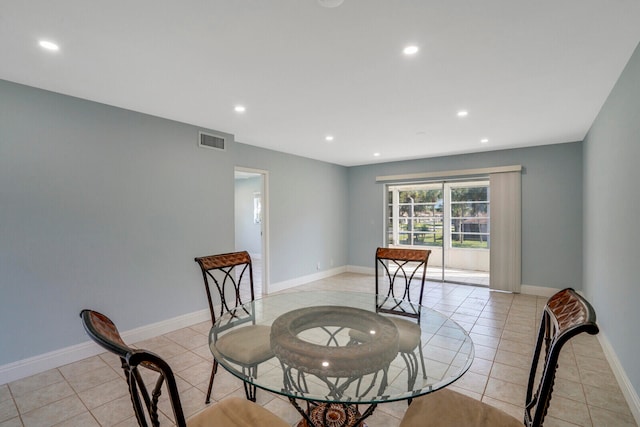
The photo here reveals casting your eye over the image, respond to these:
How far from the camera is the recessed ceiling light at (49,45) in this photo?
75.3 inches

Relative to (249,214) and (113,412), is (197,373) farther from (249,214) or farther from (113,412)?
(249,214)

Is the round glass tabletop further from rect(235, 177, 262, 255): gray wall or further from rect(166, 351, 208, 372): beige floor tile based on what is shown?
rect(235, 177, 262, 255): gray wall

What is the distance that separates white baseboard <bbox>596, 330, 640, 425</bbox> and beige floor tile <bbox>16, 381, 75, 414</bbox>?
3.96 m

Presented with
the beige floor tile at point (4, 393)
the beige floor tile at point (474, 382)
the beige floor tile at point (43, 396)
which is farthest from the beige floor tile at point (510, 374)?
the beige floor tile at point (4, 393)

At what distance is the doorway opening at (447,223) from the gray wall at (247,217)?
397 centimetres

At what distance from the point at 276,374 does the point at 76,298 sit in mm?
2439

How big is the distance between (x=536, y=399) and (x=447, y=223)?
629cm

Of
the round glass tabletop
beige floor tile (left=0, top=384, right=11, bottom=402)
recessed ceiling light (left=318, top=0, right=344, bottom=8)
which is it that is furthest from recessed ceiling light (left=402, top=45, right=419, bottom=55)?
beige floor tile (left=0, top=384, right=11, bottom=402)

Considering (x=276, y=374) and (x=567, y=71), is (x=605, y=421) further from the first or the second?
(x=567, y=71)

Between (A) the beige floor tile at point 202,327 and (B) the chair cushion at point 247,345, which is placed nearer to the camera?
(B) the chair cushion at point 247,345

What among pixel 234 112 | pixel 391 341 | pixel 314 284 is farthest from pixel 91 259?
pixel 314 284

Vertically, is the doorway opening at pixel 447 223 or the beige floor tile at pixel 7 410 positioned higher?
the doorway opening at pixel 447 223

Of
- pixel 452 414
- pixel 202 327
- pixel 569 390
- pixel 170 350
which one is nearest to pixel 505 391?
pixel 569 390

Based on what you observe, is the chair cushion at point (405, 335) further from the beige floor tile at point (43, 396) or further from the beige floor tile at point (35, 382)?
the beige floor tile at point (35, 382)
